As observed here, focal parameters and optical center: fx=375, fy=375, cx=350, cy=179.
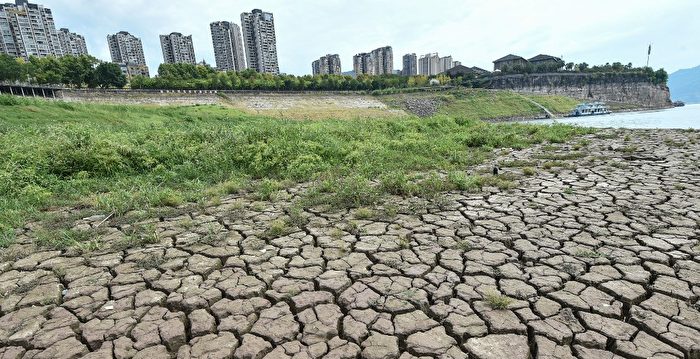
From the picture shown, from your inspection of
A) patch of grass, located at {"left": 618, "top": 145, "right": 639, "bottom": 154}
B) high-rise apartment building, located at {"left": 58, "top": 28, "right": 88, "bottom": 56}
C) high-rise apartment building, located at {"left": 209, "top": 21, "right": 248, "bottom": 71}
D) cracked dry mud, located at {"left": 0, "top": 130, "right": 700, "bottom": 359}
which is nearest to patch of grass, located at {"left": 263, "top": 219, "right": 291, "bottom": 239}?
cracked dry mud, located at {"left": 0, "top": 130, "right": 700, "bottom": 359}

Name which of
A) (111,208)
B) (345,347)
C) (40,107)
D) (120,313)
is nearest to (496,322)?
(345,347)

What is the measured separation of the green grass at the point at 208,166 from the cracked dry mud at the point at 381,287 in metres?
0.91

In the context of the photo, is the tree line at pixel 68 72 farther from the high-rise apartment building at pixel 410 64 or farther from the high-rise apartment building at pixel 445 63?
the high-rise apartment building at pixel 445 63

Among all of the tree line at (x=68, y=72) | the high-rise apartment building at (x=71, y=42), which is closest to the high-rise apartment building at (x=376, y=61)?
the tree line at (x=68, y=72)

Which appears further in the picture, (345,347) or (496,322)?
(496,322)

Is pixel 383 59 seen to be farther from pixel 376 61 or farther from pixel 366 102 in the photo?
pixel 366 102

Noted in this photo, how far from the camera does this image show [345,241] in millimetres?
4418

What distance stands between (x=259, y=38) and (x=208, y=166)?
76.6 m

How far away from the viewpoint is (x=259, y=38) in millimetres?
77062

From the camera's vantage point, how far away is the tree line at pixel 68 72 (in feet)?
131

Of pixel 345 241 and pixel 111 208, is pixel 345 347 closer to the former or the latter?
pixel 345 241

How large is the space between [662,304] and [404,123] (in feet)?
38.0

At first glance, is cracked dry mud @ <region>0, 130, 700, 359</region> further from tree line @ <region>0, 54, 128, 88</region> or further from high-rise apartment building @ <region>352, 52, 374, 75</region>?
high-rise apartment building @ <region>352, 52, 374, 75</region>

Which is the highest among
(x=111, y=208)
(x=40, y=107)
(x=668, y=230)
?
(x=40, y=107)
